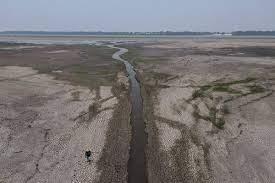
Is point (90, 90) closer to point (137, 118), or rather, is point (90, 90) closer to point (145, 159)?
point (137, 118)

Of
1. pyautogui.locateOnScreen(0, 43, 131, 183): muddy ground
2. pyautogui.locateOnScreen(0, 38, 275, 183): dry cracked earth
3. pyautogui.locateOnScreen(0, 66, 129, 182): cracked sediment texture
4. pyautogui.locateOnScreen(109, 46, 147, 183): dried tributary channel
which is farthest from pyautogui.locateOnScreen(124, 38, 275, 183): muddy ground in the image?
pyautogui.locateOnScreen(0, 66, 129, 182): cracked sediment texture

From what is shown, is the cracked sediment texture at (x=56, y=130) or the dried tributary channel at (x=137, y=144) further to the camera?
the cracked sediment texture at (x=56, y=130)

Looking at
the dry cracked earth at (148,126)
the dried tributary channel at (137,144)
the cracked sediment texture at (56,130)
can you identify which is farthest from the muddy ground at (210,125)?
the cracked sediment texture at (56,130)

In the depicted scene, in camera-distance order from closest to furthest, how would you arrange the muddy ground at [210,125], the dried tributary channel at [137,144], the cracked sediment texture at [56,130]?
the dried tributary channel at [137,144] → the cracked sediment texture at [56,130] → the muddy ground at [210,125]

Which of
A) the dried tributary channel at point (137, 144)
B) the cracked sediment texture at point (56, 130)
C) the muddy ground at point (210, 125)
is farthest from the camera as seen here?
the muddy ground at point (210, 125)

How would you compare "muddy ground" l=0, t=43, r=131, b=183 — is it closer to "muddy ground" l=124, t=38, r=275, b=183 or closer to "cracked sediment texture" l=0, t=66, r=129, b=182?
"cracked sediment texture" l=0, t=66, r=129, b=182

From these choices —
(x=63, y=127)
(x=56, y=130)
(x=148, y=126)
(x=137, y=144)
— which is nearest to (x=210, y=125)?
(x=148, y=126)

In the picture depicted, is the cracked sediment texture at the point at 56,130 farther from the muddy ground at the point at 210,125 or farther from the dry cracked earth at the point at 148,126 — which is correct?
the muddy ground at the point at 210,125
